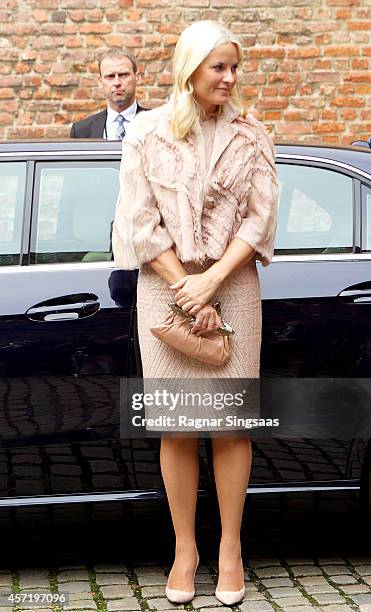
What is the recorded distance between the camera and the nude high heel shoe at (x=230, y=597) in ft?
13.1

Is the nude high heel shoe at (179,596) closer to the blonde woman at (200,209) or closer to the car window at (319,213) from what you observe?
the blonde woman at (200,209)

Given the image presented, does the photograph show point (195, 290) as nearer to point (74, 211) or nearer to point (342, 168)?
point (74, 211)

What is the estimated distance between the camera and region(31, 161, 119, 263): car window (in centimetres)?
423

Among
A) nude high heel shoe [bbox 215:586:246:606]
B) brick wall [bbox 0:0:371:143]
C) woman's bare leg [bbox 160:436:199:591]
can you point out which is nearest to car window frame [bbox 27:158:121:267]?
woman's bare leg [bbox 160:436:199:591]

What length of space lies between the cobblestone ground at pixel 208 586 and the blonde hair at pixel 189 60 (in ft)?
4.96

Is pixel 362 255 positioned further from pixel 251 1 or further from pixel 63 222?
pixel 251 1

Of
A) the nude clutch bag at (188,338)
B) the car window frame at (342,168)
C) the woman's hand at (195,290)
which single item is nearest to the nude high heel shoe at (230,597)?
the nude clutch bag at (188,338)

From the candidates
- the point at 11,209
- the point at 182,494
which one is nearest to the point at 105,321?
the point at 11,209

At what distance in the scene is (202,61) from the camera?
12.6 feet

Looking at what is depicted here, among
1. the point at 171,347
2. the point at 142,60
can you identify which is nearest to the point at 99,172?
the point at 171,347

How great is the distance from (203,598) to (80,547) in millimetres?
727

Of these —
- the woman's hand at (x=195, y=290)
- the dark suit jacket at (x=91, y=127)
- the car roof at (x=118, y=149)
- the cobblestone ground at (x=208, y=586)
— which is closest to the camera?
the woman's hand at (x=195, y=290)

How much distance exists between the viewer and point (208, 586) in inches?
165

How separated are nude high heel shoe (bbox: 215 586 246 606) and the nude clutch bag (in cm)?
77
